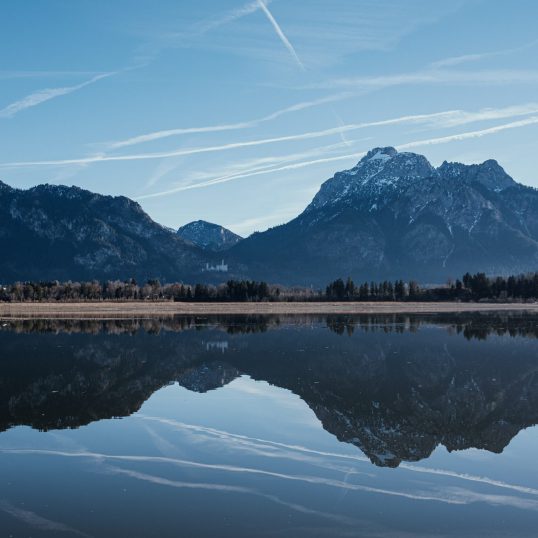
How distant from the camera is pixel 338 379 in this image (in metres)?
38.3

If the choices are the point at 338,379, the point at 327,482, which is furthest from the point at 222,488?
the point at 338,379

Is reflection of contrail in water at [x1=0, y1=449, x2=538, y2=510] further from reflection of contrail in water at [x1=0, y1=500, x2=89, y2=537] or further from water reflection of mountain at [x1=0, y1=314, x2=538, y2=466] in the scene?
reflection of contrail in water at [x1=0, y1=500, x2=89, y2=537]

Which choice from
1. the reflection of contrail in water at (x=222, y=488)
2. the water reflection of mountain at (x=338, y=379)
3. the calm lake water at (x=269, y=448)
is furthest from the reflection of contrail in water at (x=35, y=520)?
the water reflection of mountain at (x=338, y=379)

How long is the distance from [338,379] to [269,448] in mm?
16238

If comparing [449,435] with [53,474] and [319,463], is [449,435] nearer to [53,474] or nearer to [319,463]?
[319,463]

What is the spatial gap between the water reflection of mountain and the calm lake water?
0.52ft

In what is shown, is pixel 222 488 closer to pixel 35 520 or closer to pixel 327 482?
pixel 327 482

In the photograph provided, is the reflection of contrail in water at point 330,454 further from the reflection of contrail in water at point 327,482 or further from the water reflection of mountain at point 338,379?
the reflection of contrail in water at point 327,482

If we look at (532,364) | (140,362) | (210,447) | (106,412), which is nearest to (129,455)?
(210,447)

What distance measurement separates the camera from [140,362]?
4647 centimetres

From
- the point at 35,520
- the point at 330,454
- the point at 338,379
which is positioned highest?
the point at 338,379

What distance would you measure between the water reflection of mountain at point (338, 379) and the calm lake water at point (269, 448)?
0.52 feet

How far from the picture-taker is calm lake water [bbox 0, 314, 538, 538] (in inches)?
621

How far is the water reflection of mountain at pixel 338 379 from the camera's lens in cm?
2570
